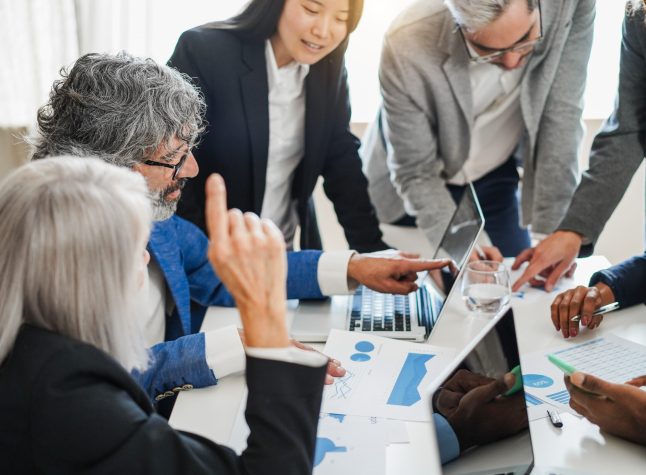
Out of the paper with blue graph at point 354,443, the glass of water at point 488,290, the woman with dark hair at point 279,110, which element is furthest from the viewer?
the woman with dark hair at point 279,110

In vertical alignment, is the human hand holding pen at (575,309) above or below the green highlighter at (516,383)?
below

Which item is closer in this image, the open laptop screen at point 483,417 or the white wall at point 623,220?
the open laptop screen at point 483,417

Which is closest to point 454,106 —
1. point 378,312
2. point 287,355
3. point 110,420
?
point 378,312

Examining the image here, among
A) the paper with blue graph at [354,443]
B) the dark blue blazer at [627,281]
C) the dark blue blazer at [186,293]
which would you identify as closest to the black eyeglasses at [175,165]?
the dark blue blazer at [186,293]

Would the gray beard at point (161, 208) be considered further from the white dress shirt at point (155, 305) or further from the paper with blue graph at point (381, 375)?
the paper with blue graph at point (381, 375)

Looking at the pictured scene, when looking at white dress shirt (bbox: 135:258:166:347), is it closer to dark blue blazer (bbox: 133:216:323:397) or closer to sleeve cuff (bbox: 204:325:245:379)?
dark blue blazer (bbox: 133:216:323:397)

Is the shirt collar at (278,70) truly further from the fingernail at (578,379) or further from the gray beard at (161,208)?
the fingernail at (578,379)

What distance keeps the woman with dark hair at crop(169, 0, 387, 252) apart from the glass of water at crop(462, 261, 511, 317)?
0.54 m

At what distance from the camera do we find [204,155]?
73.7 inches

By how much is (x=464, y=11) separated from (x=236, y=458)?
1213 mm

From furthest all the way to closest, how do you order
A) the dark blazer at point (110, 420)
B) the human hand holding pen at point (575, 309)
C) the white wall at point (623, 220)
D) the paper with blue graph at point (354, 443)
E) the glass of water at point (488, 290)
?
the white wall at point (623, 220) < the glass of water at point (488, 290) < the human hand holding pen at point (575, 309) < the paper with blue graph at point (354, 443) < the dark blazer at point (110, 420)

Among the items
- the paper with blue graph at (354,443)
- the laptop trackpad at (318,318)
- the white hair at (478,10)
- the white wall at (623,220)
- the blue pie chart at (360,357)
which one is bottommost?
the white wall at (623,220)

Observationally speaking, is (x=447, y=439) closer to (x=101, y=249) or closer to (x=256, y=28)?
(x=101, y=249)

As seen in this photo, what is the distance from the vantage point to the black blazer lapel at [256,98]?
5.98 ft
